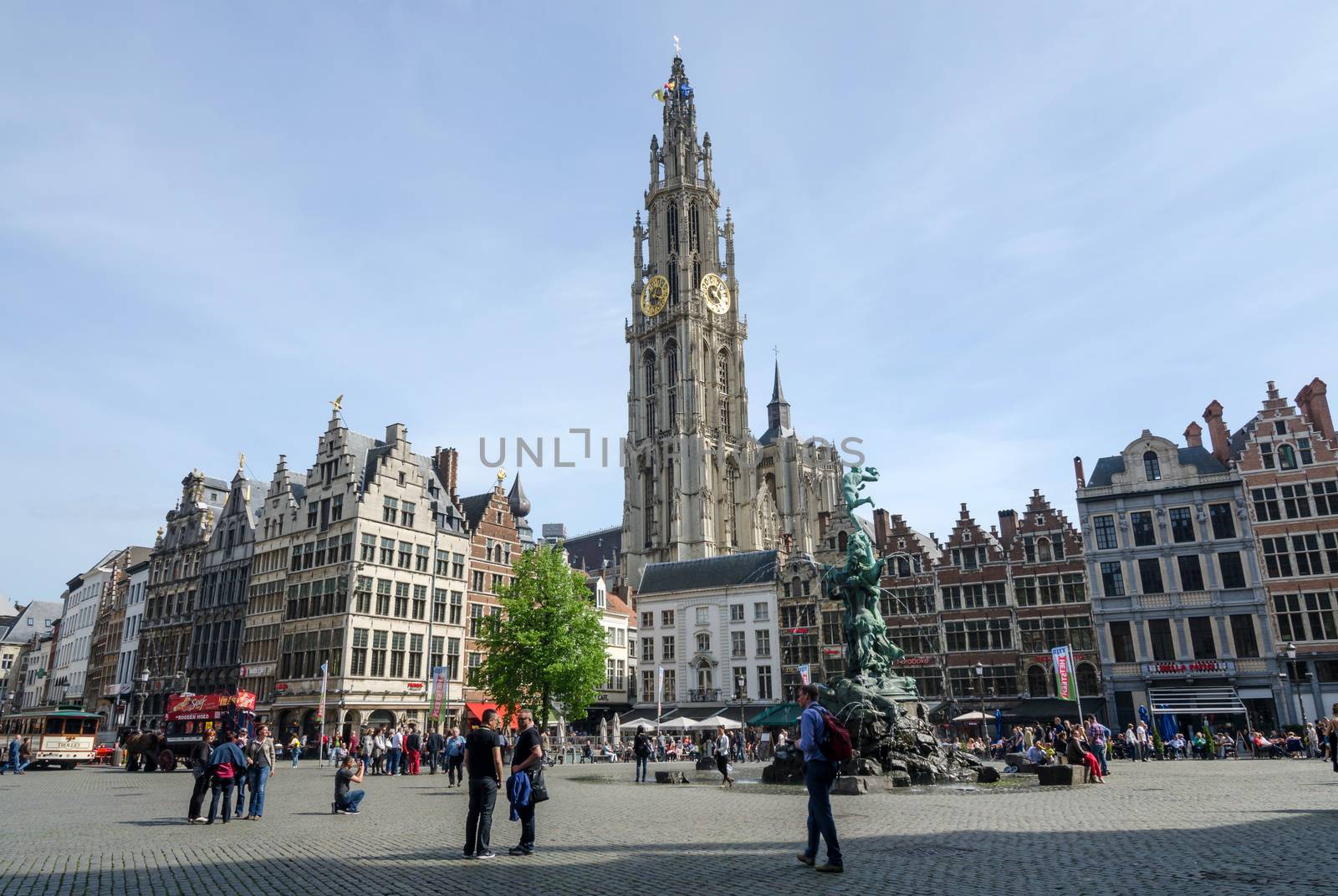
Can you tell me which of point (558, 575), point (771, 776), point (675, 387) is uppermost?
point (675, 387)

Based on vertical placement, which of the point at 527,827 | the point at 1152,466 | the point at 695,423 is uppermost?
the point at 695,423

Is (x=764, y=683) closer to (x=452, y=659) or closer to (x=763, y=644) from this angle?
(x=763, y=644)

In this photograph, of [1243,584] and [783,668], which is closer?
[1243,584]

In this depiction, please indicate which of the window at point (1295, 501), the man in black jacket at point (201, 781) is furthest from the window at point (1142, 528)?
the man in black jacket at point (201, 781)

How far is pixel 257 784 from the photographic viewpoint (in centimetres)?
1525

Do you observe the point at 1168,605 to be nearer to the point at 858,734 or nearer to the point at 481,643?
the point at 858,734

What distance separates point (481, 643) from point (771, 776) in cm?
2239

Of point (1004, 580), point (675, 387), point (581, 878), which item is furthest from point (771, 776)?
point (675, 387)

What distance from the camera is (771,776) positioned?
23188 millimetres

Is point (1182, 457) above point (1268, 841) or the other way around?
above

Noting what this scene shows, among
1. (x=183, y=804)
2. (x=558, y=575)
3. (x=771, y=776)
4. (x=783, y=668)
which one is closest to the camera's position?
(x=183, y=804)

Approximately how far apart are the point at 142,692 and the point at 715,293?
69.7 meters

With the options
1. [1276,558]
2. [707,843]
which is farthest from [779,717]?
[707,843]

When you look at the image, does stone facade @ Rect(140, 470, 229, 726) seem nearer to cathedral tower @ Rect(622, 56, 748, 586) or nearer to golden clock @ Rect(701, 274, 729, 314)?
cathedral tower @ Rect(622, 56, 748, 586)
